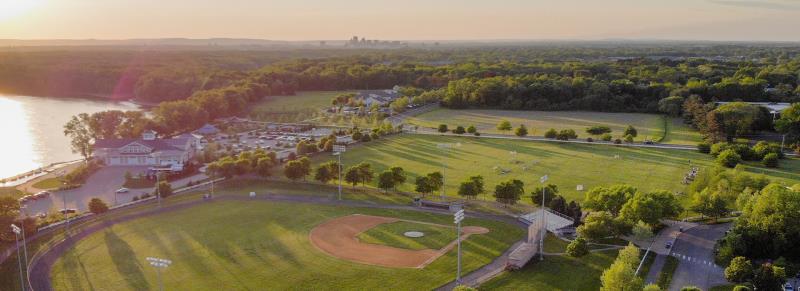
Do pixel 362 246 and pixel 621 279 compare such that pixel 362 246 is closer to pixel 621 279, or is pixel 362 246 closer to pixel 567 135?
pixel 621 279

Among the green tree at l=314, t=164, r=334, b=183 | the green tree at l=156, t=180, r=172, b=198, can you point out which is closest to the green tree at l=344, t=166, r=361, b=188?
the green tree at l=314, t=164, r=334, b=183

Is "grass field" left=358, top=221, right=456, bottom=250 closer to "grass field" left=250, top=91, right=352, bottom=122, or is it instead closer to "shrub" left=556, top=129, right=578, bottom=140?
"shrub" left=556, top=129, right=578, bottom=140

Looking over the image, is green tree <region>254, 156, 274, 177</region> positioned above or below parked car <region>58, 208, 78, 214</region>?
above

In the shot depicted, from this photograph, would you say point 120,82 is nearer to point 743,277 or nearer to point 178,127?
point 178,127

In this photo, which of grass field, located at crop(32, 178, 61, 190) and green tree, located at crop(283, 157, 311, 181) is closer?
green tree, located at crop(283, 157, 311, 181)

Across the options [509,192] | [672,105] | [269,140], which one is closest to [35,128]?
[269,140]

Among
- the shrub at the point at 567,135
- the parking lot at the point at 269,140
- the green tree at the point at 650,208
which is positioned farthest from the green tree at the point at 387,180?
the shrub at the point at 567,135

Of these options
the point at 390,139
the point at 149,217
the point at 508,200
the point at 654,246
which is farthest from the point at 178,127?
the point at 654,246
